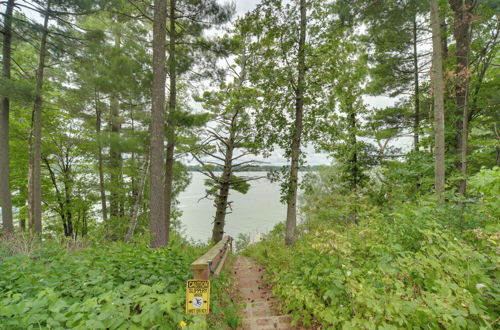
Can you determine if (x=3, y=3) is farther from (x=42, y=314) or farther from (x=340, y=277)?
(x=340, y=277)

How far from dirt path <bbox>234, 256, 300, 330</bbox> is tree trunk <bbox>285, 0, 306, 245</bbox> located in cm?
171

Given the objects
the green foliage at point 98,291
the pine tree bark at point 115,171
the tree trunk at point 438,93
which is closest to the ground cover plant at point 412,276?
the tree trunk at point 438,93

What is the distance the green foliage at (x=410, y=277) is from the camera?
1.68m

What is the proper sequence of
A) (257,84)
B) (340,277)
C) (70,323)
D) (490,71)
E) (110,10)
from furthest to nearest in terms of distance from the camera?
(490,71)
(257,84)
(110,10)
(340,277)
(70,323)

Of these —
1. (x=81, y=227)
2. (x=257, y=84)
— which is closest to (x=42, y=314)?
(x=257, y=84)

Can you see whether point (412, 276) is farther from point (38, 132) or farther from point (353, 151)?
point (38, 132)

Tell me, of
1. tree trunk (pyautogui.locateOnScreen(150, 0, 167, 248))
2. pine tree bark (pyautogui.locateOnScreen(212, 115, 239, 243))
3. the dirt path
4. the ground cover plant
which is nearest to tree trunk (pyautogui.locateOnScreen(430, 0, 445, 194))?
the ground cover plant

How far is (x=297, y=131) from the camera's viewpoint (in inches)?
252

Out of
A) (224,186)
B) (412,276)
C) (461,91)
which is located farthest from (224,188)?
(461,91)

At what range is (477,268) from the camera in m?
1.85

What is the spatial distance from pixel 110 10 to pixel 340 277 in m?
7.99

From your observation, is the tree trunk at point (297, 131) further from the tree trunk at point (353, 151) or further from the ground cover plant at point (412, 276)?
the tree trunk at point (353, 151)

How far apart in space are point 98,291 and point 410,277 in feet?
10.9

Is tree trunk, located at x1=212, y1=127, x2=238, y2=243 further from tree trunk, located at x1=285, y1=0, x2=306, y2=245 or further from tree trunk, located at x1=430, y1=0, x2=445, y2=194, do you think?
tree trunk, located at x1=430, y1=0, x2=445, y2=194
